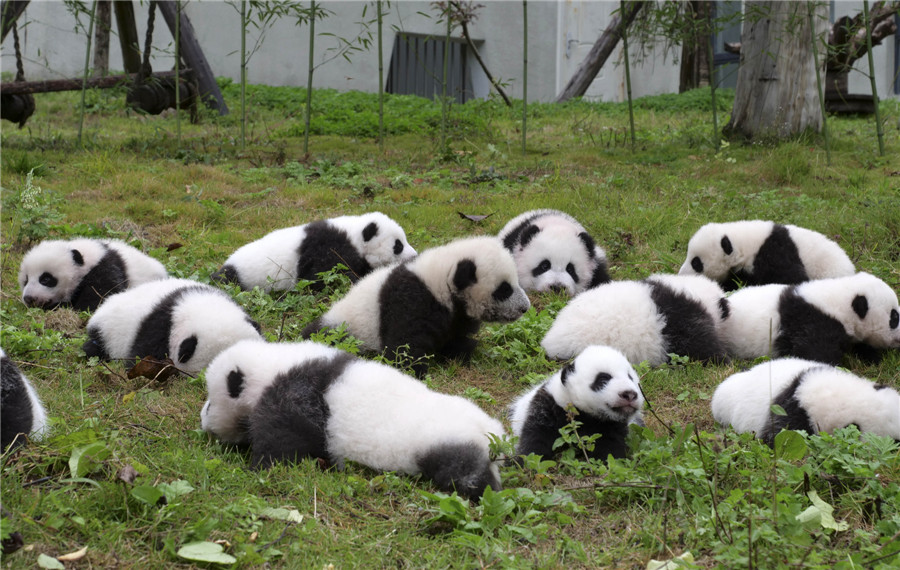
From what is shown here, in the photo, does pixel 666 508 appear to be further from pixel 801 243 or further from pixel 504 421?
pixel 801 243

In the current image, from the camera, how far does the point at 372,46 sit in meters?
19.8

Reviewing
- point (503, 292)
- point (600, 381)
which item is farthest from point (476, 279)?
point (600, 381)

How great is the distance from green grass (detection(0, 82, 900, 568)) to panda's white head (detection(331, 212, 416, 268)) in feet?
1.86

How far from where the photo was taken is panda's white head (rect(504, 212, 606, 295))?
22.4 ft

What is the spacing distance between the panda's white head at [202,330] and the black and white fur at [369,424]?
40.0 inches

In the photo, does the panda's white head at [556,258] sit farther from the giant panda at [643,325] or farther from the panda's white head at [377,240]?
the giant panda at [643,325]

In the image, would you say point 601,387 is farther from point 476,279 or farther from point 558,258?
point 558,258

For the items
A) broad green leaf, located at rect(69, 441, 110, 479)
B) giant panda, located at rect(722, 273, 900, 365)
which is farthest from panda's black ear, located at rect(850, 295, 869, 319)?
broad green leaf, located at rect(69, 441, 110, 479)

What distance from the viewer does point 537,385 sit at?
4719 millimetres

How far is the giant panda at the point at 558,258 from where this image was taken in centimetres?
683

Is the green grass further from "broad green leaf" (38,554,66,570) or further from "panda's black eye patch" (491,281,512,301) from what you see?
"panda's black eye patch" (491,281,512,301)

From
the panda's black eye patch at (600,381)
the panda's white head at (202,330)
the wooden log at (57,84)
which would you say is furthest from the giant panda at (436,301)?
the wooden log at (57,84)

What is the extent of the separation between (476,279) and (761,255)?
271cm

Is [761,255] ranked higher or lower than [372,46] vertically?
lower
